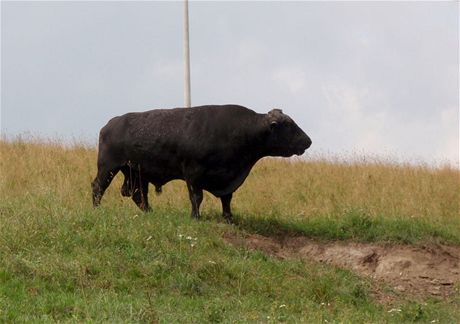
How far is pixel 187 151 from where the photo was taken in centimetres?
1374

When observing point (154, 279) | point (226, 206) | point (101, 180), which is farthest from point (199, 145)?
point (154, 279)

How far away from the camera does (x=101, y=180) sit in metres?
14.7

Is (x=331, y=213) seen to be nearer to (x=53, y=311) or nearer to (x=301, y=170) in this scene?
(x=301, y=170)

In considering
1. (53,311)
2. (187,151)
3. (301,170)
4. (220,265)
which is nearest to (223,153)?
(187,151)

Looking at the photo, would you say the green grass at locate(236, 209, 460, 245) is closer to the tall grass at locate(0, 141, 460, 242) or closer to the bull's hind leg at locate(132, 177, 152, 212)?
the tall grass at locate(0, 141, 460, 242)

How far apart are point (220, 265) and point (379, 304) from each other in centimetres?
204

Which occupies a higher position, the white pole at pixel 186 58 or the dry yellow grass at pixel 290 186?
the white pole at pixel 186 58

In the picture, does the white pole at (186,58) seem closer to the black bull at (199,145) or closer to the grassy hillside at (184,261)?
the grassy hillside at (184,261)

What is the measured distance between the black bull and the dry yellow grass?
95 centimetres

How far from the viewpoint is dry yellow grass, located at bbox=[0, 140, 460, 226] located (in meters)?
16.8

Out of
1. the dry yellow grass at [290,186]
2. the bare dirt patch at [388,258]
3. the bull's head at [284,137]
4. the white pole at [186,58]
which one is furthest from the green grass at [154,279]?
the white pole at [186,58]

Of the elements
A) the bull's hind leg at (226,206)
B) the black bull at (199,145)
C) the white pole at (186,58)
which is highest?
the white pole at (186,58)

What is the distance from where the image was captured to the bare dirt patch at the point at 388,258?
13.0 meters

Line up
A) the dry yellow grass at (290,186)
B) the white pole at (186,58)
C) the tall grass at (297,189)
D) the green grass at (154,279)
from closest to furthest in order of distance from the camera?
the green grass at (154,279)
the tall grass at (297,189)
the dry yellow grass at (290,186)
the white pole at (186,58)
